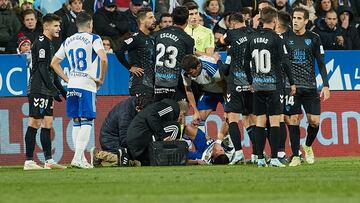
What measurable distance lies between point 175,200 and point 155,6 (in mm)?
14922

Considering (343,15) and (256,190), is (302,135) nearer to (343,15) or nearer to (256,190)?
(343,15)

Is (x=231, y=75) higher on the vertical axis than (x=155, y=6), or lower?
lower

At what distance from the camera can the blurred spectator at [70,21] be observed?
2386 centimetres

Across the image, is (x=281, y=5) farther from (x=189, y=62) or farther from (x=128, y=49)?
(x=189, y=62)

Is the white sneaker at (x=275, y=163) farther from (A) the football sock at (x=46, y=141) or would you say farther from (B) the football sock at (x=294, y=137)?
(A) the football sock at (x=46, y=141)

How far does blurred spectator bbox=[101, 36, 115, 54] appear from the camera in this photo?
2338 cm

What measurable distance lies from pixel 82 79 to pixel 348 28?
9257mm

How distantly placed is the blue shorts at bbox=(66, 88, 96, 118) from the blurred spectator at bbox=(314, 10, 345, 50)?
26.9 ft

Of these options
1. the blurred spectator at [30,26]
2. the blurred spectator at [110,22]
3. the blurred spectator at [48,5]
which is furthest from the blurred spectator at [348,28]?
the blurred spectator at [30,26]

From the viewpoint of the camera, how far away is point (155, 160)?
752 inches

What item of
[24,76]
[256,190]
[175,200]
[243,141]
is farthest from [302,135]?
[175,200]

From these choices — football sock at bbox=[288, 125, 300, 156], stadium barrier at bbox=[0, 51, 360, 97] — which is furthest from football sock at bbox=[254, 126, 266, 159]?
stadium barrier at bbox=[0, 51, 360, 97]

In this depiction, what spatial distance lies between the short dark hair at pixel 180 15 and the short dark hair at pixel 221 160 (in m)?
2.40

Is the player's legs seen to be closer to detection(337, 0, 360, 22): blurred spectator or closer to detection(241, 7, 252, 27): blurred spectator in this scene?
detection(241, 7, 252, 27): blurred spectator
